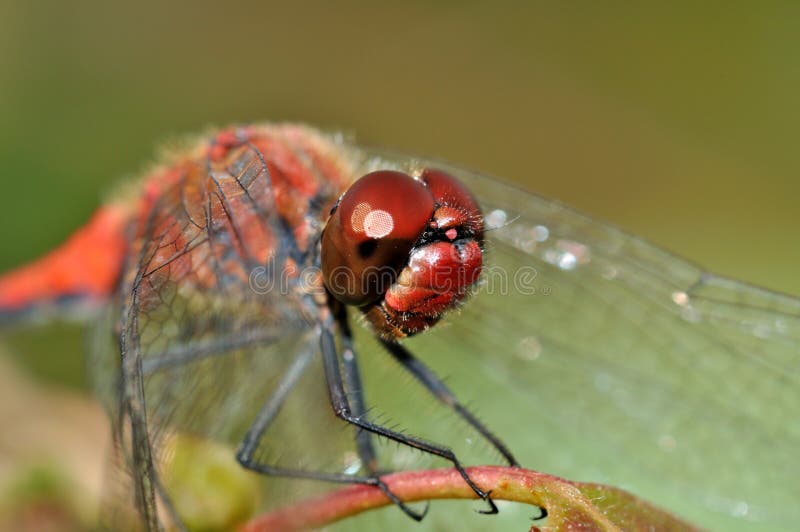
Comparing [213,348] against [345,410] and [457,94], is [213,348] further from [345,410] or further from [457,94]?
[457,94]

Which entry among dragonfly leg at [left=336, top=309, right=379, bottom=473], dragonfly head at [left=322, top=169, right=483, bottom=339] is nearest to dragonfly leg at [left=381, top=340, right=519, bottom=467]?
dragonfly leg at [left=336, top=309, right=379, bottom=473]

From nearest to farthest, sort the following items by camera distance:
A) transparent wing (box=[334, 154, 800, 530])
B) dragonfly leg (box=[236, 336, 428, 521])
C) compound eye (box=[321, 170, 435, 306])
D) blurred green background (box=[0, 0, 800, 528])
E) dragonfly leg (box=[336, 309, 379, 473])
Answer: dragonfly leg (box=[236, 336, 428, 521]) → compound eye (box=[321, 170, 435, 306]) → dragonfly leg (box=[336, 309, 379, 473]) → transparent wing (box=[334, 154, 800, 530]) → blurred green background (box=[0, 0, 800, 528])

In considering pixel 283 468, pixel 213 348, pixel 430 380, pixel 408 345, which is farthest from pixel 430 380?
pixel 213 348

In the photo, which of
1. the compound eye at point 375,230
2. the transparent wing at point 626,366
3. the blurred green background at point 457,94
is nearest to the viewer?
the compound eye at point 375,230

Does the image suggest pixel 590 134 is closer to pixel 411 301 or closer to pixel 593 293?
pixel 593 293

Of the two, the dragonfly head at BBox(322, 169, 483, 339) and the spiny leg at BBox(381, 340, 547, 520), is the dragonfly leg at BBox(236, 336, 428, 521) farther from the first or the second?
the dragonfly head at BBox(322, 169, 483, 339)

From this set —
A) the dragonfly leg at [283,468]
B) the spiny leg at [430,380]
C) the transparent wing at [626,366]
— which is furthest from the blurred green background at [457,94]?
the spiny leg at [430,380]

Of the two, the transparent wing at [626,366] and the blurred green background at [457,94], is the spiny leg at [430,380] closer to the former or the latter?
the transparent wing at [626,366]

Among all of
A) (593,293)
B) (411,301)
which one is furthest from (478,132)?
(411,301)
